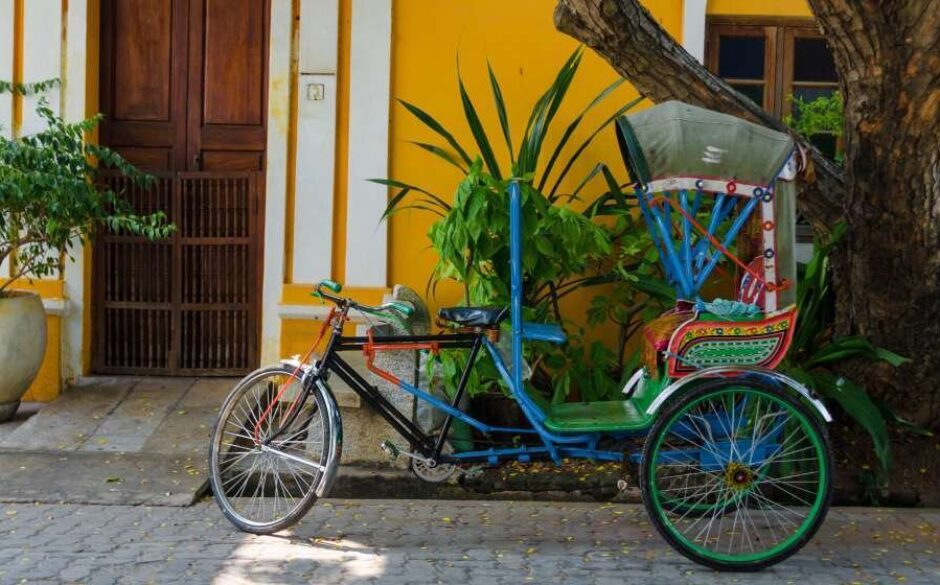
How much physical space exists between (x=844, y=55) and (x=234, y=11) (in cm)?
373

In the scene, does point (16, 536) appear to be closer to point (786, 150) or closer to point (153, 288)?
point (153, 288)

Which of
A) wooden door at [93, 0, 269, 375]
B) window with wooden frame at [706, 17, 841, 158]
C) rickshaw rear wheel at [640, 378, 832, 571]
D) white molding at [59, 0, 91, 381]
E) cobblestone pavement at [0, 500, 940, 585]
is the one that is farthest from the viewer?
wooden door at [93, 0, 269, 375]

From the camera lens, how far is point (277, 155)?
23.1ft

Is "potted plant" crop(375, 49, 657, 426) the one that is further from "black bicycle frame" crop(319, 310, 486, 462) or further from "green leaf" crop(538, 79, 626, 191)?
"black bicycle frame" crop(319, 310, 486, 462)

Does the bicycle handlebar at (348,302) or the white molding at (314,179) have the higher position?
the white molding at (314,179)

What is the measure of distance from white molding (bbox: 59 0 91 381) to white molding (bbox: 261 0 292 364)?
1.14 meters

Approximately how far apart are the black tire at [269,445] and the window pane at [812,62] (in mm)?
3888

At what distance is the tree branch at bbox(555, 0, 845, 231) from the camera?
5.37 metres

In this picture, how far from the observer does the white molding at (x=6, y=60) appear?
7012mm

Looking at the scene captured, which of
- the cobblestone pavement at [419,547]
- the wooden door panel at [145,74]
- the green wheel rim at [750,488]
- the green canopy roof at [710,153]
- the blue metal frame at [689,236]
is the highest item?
the wooden door panel at [145,74]

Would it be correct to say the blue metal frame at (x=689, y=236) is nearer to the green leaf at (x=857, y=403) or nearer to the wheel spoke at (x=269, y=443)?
the green leaf at (x=857, y=403)

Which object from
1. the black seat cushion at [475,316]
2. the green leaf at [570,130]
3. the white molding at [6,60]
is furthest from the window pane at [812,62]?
the white molding at [6,60]

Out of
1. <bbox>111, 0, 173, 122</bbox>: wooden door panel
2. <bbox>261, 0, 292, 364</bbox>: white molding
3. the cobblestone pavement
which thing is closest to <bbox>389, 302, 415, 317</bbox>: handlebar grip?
the cobblestone pavement

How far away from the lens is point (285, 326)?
23.1 ft
